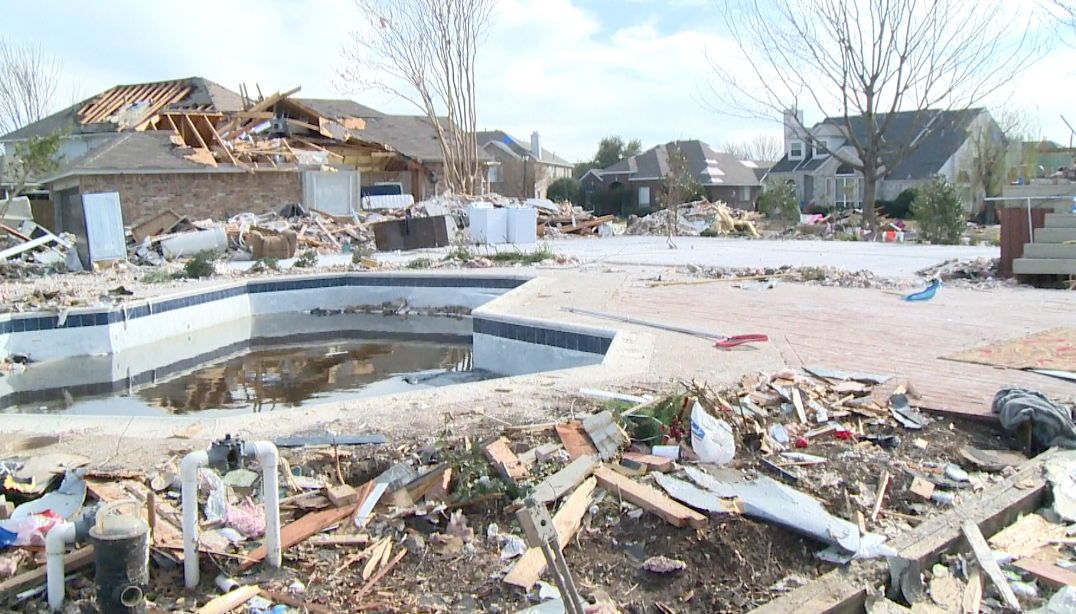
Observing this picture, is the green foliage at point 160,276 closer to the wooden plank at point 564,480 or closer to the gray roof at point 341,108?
the wooden plank at point 564,480

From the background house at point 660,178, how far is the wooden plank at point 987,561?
4262 centimetres

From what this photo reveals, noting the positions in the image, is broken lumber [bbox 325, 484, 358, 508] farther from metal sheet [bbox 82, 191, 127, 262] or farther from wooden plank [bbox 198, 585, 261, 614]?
metal sheet [bbox 82, 191, 127, 262]

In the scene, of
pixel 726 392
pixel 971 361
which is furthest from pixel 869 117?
pixel 726 392

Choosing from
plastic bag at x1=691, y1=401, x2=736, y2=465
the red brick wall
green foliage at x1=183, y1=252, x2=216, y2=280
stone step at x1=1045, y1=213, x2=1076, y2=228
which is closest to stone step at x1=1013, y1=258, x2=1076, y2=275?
stone step at x1=1045, y1=213, x2=1076, y2=228

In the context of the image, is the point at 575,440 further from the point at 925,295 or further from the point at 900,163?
the point at 900,163

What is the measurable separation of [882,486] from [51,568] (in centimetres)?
375

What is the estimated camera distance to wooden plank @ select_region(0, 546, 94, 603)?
3492mm

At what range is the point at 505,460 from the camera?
473 cm

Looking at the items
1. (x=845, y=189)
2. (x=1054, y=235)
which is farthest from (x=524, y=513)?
(x=845, y=189)

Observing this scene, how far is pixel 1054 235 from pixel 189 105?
3001 centimetres

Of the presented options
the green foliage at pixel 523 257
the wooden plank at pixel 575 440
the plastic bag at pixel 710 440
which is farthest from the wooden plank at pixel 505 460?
the green foliage at pixel 523 257

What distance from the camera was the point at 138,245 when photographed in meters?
19.9

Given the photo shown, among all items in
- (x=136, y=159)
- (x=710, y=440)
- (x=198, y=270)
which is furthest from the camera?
(x=136, y=159)

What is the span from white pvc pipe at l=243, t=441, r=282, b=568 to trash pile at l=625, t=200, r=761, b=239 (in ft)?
74.3
